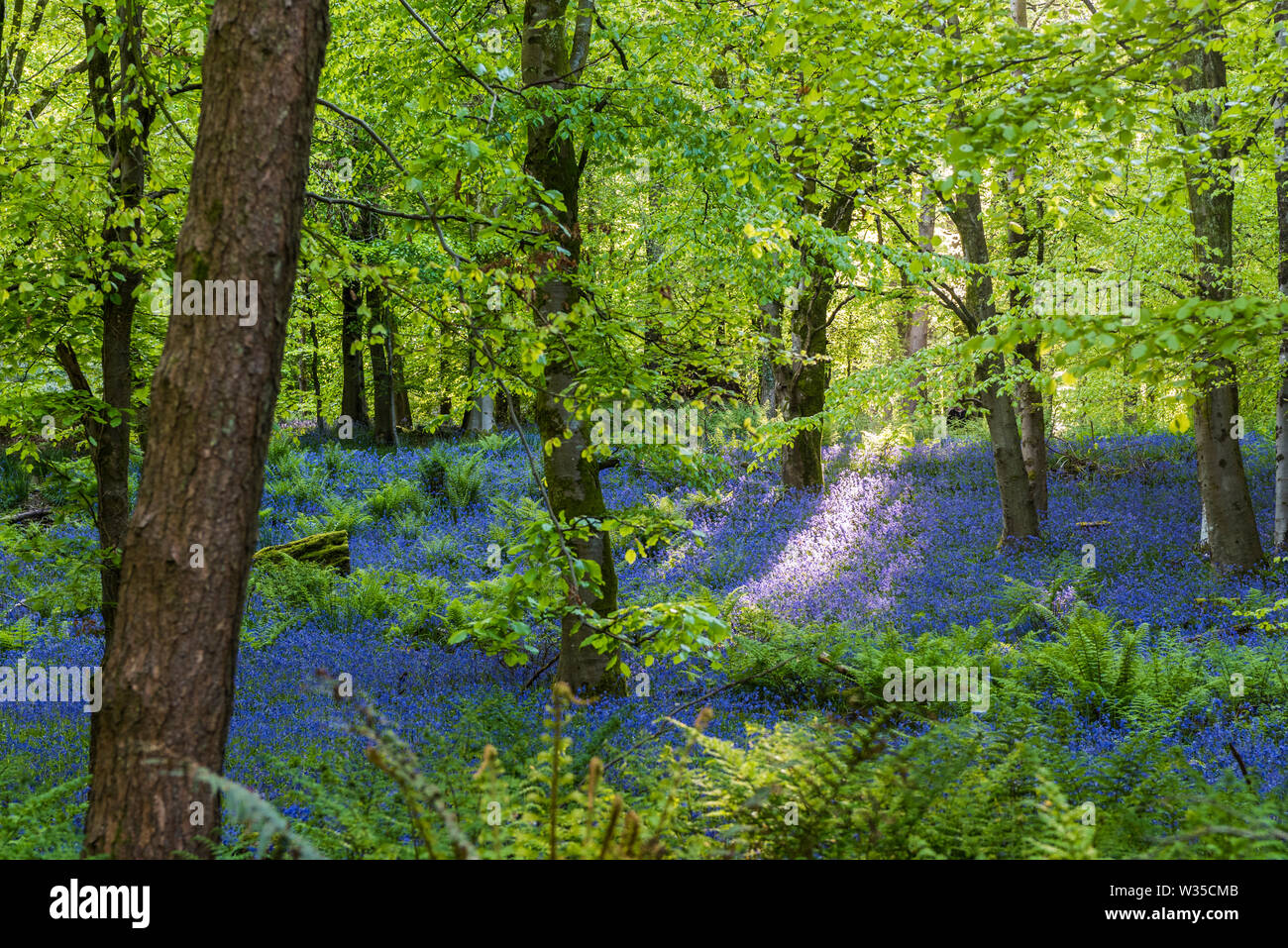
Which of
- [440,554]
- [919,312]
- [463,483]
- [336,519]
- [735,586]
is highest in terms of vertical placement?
[919,312]

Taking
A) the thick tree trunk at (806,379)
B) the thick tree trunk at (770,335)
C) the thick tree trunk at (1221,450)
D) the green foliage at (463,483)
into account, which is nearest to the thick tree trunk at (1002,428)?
the thick tree trunk at (806,379)

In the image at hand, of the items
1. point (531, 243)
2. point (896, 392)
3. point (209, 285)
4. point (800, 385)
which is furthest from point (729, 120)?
point (800, 385)

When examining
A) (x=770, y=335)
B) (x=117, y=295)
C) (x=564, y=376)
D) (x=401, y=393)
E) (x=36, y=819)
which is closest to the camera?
(x=36, y=819)

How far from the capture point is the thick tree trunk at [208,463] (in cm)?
265

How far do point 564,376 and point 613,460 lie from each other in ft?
2.57

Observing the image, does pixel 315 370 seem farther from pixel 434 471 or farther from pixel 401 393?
pixel 434 471

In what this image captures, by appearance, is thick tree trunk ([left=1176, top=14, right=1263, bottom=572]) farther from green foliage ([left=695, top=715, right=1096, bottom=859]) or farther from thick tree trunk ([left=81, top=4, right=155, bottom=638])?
thick tree trunk ([left=81, top=4, right=155, bottom=638])

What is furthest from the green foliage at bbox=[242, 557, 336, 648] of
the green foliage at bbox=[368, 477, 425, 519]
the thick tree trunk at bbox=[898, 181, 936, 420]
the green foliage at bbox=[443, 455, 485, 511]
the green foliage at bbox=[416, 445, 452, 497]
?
the thick tree trunk at bbox=[898, 181, 936, 420]

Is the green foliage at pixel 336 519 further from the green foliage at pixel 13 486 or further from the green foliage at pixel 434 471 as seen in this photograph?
the green foliage at pixel 13 486

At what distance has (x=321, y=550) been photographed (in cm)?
1216

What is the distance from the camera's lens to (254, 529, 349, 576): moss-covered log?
39.1 feet

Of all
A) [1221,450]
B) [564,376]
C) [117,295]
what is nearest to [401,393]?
[564,376]
